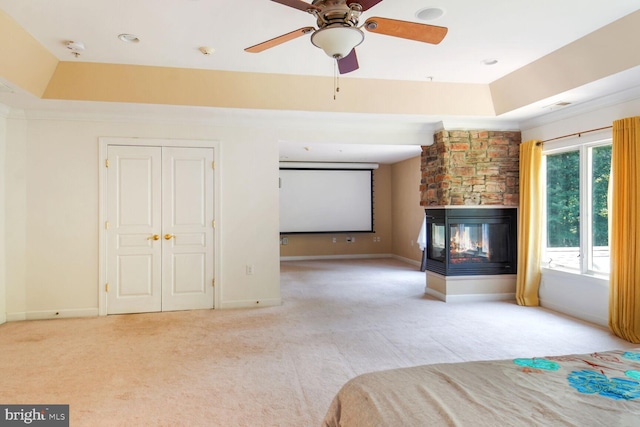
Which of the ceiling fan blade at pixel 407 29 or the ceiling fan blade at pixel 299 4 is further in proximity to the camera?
the ceiling fan blade at pixel 407 29

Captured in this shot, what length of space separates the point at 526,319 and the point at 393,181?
5.72 m

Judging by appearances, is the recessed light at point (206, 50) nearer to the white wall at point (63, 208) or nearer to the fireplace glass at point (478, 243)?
the white wall at point (63, 208)

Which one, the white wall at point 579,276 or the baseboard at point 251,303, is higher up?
the white wall at point 579,276

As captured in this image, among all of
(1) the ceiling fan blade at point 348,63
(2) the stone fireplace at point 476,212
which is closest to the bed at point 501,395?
(1) the ceiling fan blade at point 348,63

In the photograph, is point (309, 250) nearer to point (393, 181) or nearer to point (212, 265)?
point (393, 181)

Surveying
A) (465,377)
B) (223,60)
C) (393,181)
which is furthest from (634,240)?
(393,181)

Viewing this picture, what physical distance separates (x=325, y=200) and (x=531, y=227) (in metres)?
5.08

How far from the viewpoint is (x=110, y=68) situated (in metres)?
3.99

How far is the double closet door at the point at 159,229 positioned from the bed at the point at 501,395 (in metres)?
3.75

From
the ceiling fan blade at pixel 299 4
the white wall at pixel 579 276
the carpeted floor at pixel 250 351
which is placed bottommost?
the carpeted floor at pixel 250 351

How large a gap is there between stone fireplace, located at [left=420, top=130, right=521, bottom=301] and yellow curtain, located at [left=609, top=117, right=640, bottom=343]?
1.52 metres

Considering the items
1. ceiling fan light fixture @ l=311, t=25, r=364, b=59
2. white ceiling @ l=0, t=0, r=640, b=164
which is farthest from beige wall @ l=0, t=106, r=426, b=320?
ceiling fan light fixture @ l=311, t=25, r=364, b=59

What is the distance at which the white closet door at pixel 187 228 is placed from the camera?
486cm

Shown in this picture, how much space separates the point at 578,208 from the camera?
181 inches
